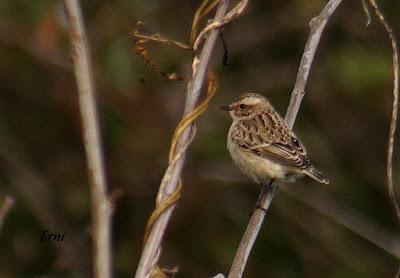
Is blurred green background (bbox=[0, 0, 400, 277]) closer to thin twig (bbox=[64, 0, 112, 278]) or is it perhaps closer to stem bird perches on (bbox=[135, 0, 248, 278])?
stem bird perches on (bbox=[135, 0, 248, 278])

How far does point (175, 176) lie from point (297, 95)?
4.59 ft

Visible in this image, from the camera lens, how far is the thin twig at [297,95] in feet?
10.6

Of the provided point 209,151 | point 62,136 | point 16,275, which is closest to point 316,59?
point 209,151

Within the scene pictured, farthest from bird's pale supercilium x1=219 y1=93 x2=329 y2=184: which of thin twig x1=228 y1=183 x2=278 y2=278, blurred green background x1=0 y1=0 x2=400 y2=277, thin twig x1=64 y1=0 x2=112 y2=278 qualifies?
thin twig x1=64 y1=0 x2=112 y2=278

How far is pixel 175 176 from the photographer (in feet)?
8.97

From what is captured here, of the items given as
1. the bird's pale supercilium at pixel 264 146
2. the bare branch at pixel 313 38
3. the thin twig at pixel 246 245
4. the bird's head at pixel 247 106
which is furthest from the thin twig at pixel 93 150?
the bird's head at pixel 247 106

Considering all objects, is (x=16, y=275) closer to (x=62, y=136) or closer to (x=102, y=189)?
(x=62, y=136)

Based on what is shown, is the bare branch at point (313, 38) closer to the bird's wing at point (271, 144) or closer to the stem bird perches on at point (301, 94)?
the stem bird perches on at point (301, 94)

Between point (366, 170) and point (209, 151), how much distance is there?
5.93ft

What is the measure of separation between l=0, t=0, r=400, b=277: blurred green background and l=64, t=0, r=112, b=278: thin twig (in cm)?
475

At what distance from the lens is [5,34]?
25.4ft

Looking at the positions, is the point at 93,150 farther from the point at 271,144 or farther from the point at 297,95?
the point at 271,144

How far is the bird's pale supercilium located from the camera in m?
5.21

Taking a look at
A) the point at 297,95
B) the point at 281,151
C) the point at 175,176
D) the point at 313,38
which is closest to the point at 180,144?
the point at 175,176
